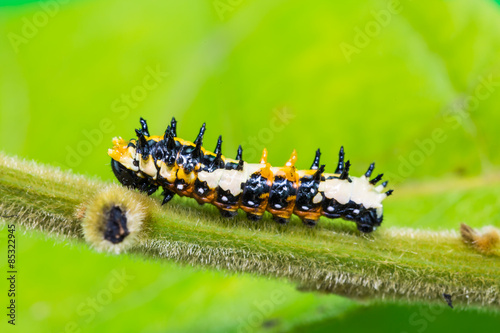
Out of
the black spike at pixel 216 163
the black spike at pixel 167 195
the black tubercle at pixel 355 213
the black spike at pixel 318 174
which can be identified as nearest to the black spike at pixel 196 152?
the black spike at pixel 216 163

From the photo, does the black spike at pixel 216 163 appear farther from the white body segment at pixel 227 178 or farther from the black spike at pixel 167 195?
the black spike at pixel 167 195

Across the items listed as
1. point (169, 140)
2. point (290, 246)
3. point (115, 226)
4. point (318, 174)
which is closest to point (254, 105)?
point (318, 174)

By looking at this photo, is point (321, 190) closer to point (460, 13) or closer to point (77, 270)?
point (460, 13)

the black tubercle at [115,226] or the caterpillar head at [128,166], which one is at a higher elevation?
the caterpillar head at [128,166]

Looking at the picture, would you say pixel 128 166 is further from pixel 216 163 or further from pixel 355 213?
pixel 355 213

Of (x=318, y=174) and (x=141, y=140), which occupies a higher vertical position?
(x=141, y=140)

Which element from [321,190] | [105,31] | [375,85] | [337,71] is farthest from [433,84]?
[105,31]
